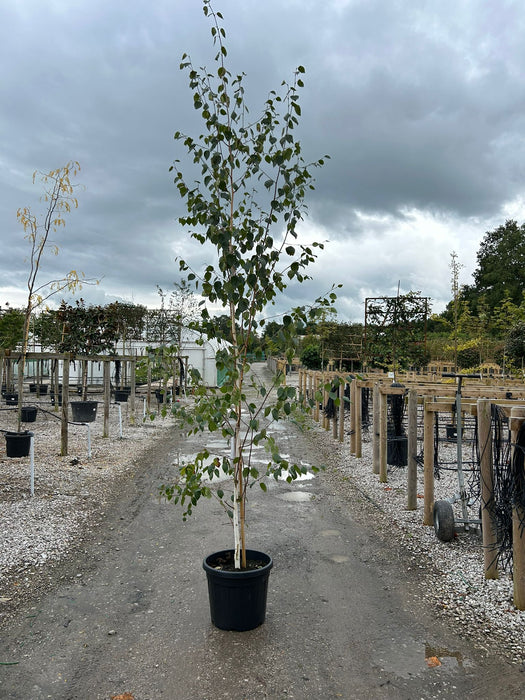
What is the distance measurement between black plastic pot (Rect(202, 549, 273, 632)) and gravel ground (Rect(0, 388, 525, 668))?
4.44ft

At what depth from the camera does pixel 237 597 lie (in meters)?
3.46

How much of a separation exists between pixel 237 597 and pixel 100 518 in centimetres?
313

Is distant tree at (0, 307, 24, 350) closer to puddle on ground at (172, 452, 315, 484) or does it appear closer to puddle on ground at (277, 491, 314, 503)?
puddle on ground at (172, 452, 315, 484)

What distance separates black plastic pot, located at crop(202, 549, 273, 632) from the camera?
3451 mm

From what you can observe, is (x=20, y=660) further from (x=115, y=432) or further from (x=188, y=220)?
(x=115, y=432)

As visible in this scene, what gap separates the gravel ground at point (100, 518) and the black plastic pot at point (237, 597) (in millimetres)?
1353

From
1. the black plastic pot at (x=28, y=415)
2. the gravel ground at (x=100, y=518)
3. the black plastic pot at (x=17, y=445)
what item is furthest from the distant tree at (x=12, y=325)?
the black plastic pot at (x=17, y=445)

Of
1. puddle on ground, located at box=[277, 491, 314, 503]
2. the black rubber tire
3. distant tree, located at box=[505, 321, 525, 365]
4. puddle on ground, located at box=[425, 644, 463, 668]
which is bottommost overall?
puddle on ground, located at box=[277, 491, 314, 503]

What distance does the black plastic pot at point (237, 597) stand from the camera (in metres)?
3.45


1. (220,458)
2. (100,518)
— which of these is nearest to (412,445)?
(100,518)

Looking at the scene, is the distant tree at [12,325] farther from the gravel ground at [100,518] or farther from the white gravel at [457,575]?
the white gravel at [457,575]

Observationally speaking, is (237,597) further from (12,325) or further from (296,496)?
(12,325)

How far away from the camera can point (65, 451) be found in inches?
364

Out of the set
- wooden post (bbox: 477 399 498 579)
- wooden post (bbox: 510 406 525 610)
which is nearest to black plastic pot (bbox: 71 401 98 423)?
wooden post (bbox: 477 399 498 579)
